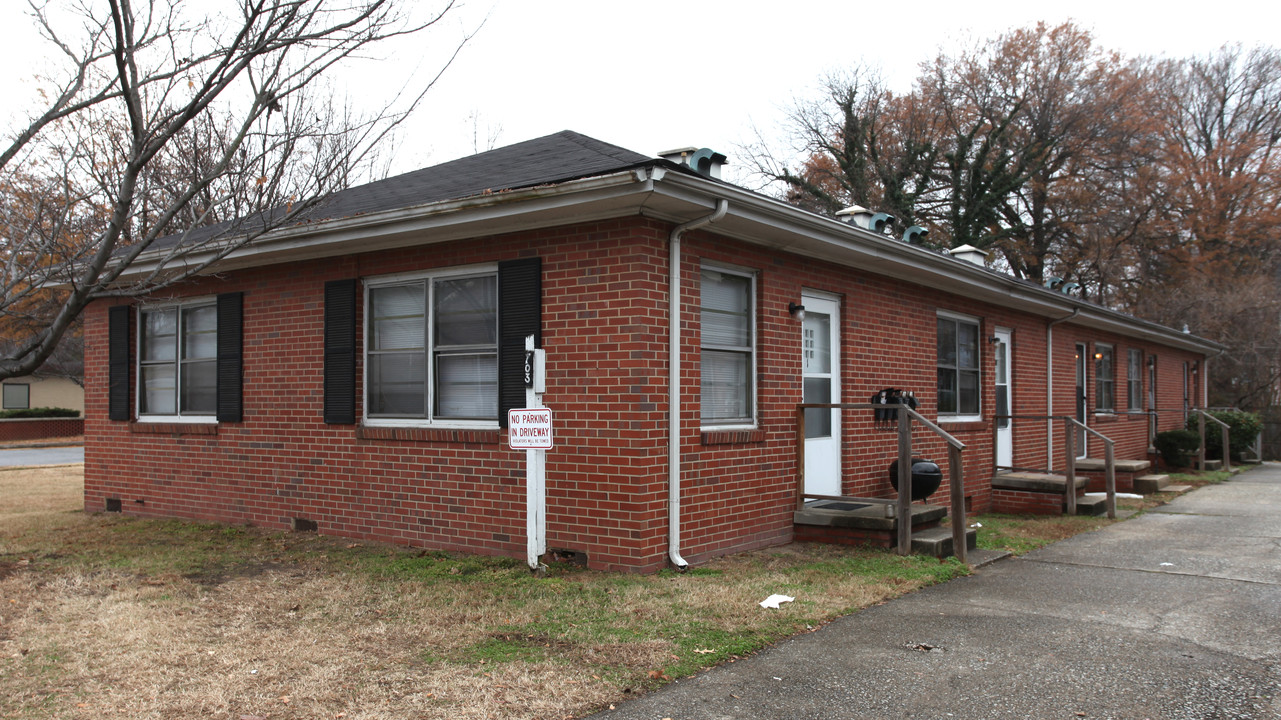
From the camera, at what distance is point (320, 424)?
845 cm

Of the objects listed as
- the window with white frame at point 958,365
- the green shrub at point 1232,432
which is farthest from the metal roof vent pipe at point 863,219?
the green shrub at point 1232,432

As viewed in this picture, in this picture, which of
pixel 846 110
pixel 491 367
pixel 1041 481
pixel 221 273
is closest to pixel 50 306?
pixel 221 273

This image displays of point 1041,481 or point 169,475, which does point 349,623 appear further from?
point 1041,481

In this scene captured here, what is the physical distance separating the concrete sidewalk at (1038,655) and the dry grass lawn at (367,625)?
0.85ft

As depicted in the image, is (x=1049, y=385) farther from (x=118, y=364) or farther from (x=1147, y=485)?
(x=118, y=364)

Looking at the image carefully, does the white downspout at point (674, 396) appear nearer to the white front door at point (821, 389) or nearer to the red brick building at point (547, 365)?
the red brick building at point (547, 365)

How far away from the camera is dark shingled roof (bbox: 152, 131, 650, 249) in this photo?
7.10 m

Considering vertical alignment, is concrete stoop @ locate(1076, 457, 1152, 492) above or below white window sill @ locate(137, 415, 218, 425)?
below

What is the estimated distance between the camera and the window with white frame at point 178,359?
31.3 feet

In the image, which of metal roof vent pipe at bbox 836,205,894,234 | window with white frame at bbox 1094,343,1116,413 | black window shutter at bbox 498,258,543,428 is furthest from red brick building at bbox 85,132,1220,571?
window with white frame at bbox 1094,343,1116,413

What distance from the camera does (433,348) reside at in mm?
7750

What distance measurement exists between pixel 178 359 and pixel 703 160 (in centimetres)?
619

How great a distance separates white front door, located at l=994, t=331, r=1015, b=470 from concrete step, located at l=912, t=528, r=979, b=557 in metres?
4.88

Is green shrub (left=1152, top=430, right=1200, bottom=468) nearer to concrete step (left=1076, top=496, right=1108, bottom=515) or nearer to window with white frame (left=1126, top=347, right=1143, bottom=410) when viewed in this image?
window with white frame (left=1126, top=347, right=1143, bottom=410)
